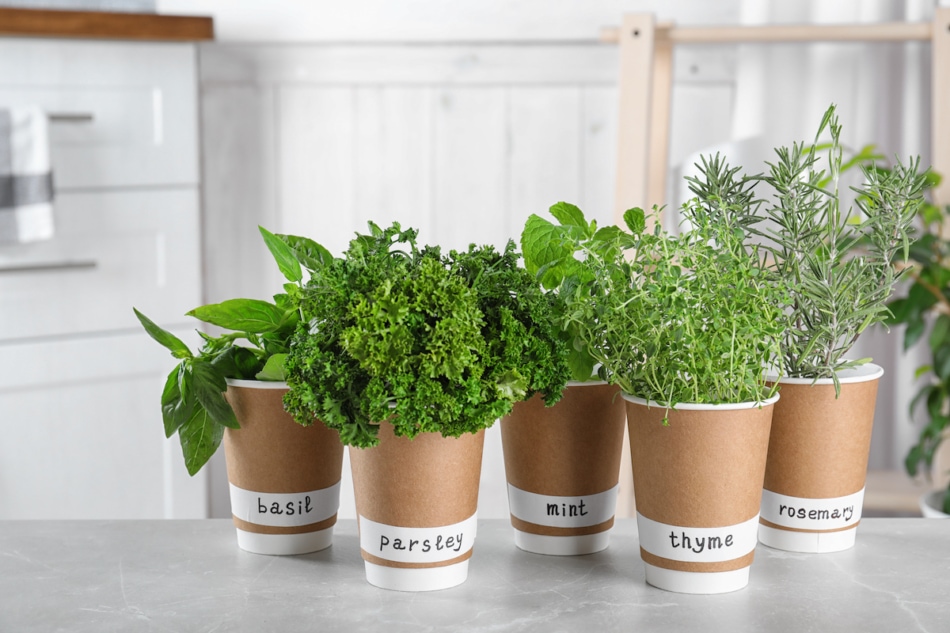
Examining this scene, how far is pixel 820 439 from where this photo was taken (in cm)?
60

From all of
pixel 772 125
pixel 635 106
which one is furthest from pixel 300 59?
pixel 772 125

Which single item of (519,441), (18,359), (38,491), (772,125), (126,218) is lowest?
(38,491)

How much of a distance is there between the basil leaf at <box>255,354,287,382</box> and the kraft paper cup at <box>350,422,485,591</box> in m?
0.08

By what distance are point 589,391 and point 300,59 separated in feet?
4.76

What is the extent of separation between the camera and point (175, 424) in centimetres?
60

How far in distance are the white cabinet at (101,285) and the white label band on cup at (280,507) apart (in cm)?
117

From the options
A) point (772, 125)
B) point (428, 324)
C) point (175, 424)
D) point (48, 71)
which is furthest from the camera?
point (772, 125)

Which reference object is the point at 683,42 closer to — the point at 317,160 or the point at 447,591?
the point at 317,160

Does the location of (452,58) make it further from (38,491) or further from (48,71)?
(38,491)

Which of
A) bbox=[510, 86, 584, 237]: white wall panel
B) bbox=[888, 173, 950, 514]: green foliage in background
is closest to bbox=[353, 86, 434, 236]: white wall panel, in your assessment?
bbox=[510, 86, 584, 237]: white wall panel

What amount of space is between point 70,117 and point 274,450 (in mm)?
1254

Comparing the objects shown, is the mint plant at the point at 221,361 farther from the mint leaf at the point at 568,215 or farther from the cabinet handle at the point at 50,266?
the cabinet handle at the point at 50,266

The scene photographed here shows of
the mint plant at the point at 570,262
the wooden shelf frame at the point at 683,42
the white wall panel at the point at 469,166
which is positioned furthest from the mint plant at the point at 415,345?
the white wall panel at the point at 469,166

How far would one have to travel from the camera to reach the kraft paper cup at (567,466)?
598 mm
